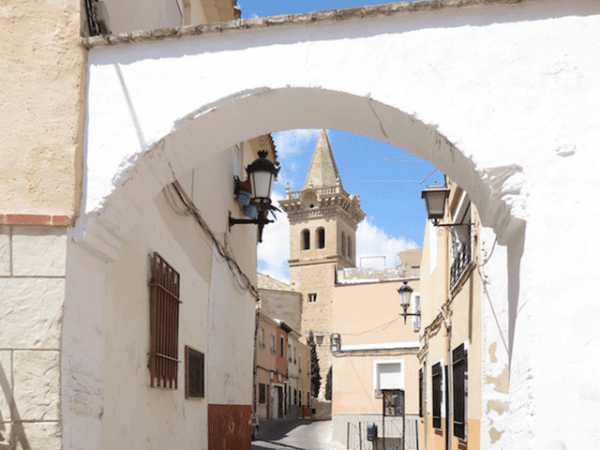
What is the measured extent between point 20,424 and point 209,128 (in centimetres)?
188

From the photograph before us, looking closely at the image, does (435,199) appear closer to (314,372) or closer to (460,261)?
(460,261)

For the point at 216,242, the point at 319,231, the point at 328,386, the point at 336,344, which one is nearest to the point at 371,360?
the point at 336,344

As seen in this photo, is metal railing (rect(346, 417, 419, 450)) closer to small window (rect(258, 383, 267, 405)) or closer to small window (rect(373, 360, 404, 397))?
small window (rect(373, 360, 404, 397))

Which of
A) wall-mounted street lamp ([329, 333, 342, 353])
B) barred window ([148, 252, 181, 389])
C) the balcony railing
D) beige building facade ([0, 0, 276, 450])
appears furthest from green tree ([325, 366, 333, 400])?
beige building facade ([0, 0, 276, 450])

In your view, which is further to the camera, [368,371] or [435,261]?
[368,371]

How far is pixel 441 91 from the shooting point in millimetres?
3840

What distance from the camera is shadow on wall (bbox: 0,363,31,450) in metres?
3.83

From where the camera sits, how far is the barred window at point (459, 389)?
7.25m

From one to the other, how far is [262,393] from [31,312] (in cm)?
3196

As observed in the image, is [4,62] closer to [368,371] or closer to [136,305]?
[136,305]

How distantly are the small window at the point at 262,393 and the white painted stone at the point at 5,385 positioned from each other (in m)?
30.8

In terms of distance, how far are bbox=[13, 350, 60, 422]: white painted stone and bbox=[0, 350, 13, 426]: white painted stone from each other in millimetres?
33

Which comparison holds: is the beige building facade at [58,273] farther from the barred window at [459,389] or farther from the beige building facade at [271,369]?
the beige building facade at [271,369]

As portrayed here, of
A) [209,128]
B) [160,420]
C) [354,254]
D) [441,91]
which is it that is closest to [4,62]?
[209,128]
